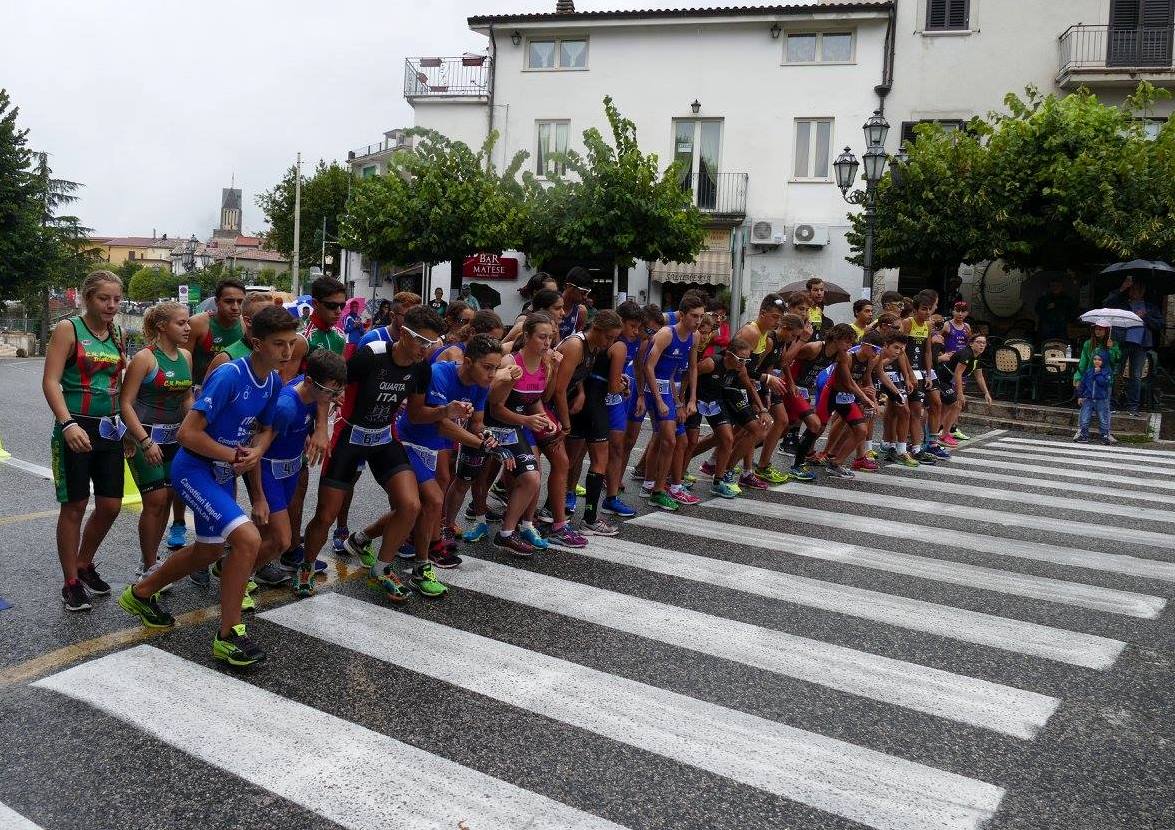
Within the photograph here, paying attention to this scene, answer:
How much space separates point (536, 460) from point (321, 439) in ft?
6.55

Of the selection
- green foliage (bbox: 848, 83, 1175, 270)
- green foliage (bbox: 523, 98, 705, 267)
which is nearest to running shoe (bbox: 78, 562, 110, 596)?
green foliage (bbox: 848, 83, 1175, 270)

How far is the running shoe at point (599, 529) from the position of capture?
7555mm

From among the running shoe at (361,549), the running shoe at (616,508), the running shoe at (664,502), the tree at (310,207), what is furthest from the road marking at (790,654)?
the tree at (310,207)

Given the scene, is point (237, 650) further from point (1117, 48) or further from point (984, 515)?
point (1117, 48)

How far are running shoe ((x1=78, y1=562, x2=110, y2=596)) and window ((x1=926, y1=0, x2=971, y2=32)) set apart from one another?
1044 inches

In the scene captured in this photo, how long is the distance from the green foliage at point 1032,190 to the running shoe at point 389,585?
1723 cm

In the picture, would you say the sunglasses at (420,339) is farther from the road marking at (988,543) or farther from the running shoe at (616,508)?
the road marking at (988,543)

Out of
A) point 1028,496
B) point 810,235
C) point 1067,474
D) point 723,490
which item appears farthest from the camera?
point 810,235

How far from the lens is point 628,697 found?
4.35 metres

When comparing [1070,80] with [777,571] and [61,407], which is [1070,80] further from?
[61,407]

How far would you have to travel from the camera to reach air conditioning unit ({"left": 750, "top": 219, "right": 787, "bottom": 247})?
89.5 feet

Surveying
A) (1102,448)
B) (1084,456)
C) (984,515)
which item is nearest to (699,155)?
(1102,448)

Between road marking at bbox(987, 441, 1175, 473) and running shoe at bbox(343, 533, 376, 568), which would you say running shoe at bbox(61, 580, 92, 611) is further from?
road marking at bbox(987, 441, 1175, 473)

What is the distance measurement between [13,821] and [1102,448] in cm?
1427
